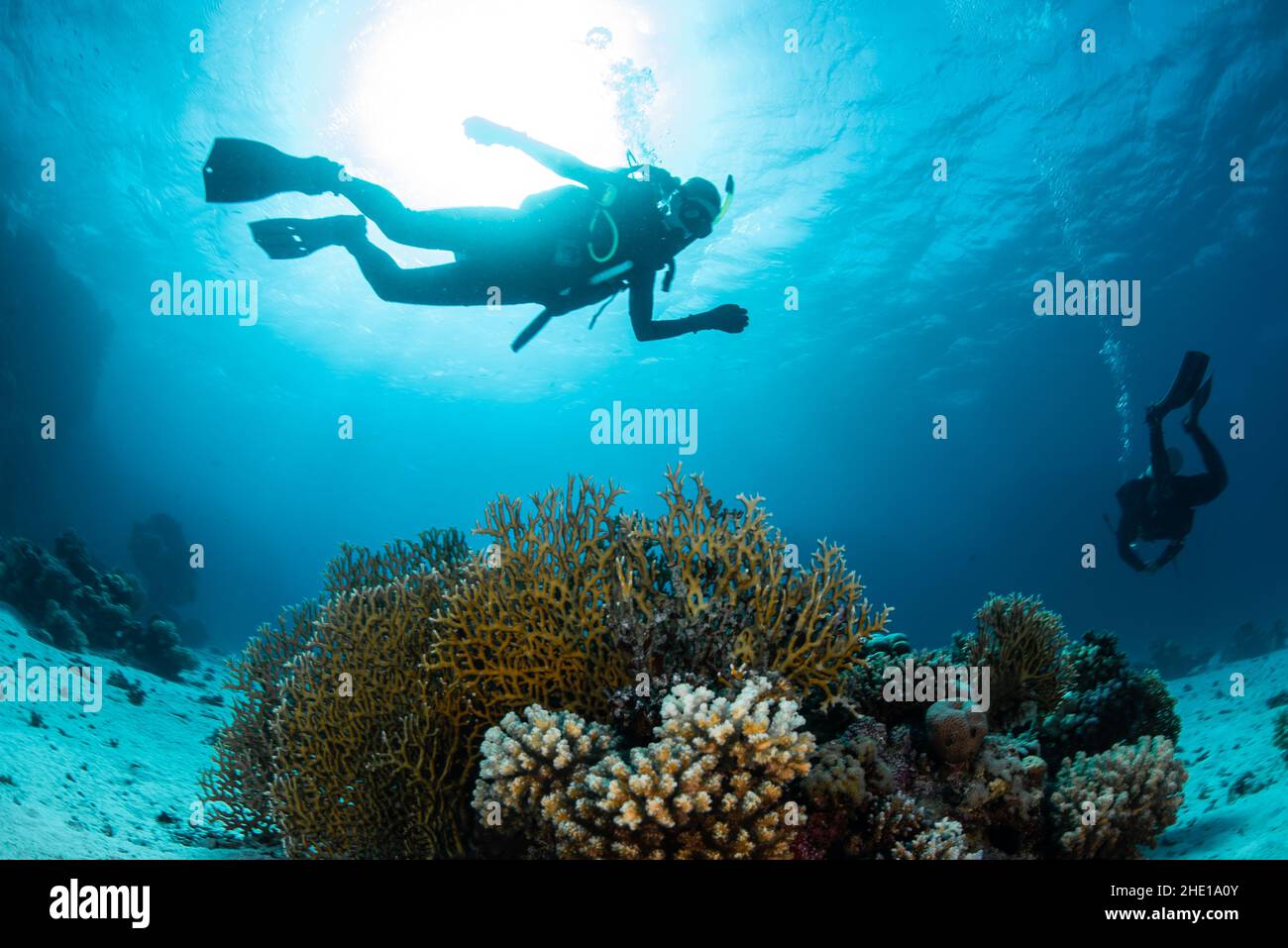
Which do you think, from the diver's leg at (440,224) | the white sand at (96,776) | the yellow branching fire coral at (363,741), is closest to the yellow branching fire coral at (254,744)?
the yellow branching fire coral at (363,741)

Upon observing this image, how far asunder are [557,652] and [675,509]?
144 cm

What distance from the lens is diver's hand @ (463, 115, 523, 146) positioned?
5938 millimetres

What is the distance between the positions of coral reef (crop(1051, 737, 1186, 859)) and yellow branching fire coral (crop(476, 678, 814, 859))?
226 centimetres

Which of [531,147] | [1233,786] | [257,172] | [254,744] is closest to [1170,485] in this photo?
[1233,786]

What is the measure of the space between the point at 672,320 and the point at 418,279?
111 inches

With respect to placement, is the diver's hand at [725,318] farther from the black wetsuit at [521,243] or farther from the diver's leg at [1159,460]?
the diver's leg at [1159,460]

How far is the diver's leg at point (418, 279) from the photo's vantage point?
21.0 ft

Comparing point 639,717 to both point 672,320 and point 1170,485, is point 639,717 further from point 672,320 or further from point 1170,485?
point 1170,485

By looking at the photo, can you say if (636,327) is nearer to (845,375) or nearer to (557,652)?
(557,652)

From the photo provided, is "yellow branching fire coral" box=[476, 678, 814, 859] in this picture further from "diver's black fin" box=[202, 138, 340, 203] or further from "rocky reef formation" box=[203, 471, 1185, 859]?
"diver's black fin" box=[202, 138, 340, 203]

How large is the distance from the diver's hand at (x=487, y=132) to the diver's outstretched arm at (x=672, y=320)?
6.74ft

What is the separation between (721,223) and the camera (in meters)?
21.5

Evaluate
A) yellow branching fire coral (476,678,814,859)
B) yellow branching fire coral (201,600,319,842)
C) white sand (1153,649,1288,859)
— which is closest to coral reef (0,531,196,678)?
yellow branching fire coral (201,600,319,842)
